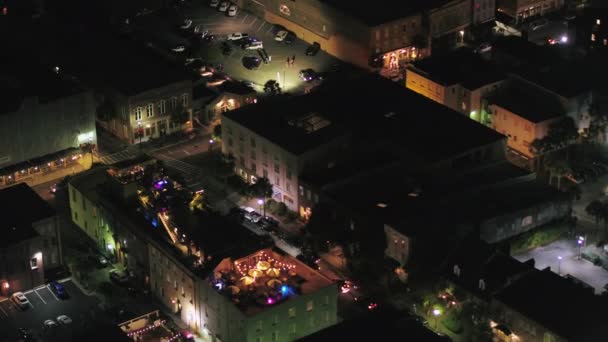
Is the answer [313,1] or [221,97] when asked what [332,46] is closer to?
[313,1]

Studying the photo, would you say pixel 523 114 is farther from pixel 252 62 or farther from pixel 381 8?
pixel 252 62

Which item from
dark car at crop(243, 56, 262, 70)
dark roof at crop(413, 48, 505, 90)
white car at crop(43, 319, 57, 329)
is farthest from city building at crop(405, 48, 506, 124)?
white car at crop(43, 319, 57, 329)

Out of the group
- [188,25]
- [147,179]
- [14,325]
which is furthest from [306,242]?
[188,25]

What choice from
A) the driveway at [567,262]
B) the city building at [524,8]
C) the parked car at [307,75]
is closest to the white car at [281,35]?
the parked car at [307,75]

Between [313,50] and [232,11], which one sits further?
[232,11]

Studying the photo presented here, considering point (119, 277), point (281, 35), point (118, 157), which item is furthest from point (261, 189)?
point (281, 35)

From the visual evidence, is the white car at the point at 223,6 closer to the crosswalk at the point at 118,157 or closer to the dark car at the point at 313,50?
the dark car at the point at 313,50
